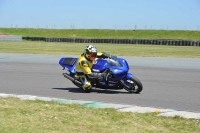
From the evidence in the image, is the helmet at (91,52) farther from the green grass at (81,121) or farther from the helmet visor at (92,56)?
the green grass at (81,121)

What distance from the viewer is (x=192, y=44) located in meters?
41.8

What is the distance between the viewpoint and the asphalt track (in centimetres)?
1084

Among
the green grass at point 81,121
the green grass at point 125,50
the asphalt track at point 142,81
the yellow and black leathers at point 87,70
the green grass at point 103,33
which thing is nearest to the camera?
the green grass at point 81,121

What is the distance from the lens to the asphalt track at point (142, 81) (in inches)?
427

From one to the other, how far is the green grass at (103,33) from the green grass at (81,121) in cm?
6565

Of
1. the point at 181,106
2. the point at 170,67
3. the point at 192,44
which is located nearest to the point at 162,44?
the point at 192,44

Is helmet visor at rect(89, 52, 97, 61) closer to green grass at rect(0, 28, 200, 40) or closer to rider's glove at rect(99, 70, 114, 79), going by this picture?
rider's glove at rect(99, 70, 114, 79)

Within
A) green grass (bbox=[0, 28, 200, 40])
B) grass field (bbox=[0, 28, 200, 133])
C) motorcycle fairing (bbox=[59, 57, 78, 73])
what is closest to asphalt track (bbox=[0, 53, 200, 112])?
motorcycle fairing (bbox=[59, 57, 78, 73])

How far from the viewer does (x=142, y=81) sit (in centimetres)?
1447

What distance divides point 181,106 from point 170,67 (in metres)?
8.97

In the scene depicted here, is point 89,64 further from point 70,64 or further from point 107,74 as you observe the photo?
point 70,64

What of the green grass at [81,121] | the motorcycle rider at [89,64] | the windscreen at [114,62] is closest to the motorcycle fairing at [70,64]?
the motorcycle rider at [89,64]

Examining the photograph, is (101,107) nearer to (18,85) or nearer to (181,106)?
(181,106)

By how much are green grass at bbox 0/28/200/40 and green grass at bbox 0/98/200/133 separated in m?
65.7
